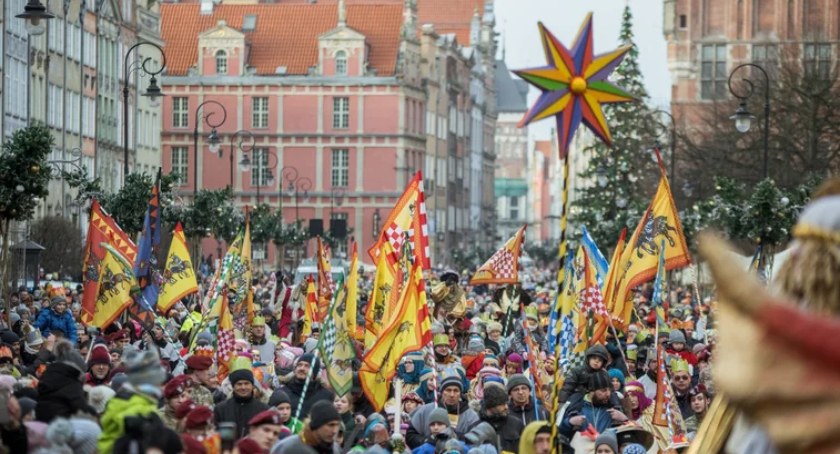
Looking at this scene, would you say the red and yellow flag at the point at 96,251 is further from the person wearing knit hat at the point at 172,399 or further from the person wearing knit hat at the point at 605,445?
the person wearing knit hat at the point at 605,445

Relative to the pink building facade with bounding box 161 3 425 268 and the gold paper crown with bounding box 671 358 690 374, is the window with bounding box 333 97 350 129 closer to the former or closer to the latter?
the pink building facade with bounding box 161 3 425 268

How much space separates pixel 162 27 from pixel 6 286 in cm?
8636

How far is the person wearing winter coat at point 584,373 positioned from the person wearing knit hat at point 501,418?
1.69 meters

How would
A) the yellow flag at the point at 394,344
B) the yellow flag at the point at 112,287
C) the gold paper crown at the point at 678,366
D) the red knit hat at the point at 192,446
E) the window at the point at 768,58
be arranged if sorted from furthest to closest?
the window at the point at 768,58
the yellow flag at the point at 112,287
the gold paper crown at the point at 678,366
the yellow flag at the point at 394,344
the red knit hat at the point at 192,446

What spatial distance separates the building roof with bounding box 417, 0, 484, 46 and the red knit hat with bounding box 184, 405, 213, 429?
474 ft

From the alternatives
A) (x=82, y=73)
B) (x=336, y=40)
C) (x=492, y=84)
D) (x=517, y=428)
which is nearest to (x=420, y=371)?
(x=517, y=428)

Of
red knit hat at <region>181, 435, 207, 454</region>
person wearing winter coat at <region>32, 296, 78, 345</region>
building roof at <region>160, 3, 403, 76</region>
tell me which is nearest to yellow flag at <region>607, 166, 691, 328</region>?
person wearing winter coat at <region>32, 296, 78, 345</region>

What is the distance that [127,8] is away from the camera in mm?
77438

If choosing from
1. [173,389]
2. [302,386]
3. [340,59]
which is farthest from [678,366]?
[340,59]

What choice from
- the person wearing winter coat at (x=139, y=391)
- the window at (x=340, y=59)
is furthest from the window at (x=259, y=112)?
the person wearing winter coat at (x=139, y=391)

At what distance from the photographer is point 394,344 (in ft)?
51.2

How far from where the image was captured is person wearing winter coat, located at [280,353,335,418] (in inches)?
595

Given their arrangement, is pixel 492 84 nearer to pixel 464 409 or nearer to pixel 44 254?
pixel 44 254

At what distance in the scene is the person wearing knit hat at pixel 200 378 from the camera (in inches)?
536
